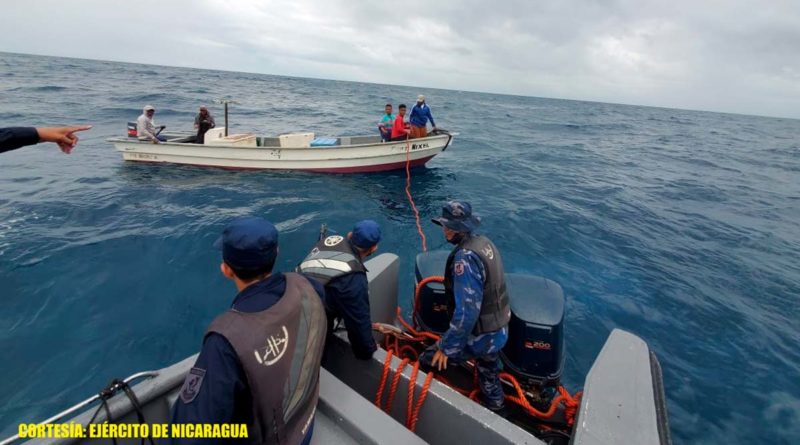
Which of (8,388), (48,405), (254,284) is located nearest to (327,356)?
(254,284)

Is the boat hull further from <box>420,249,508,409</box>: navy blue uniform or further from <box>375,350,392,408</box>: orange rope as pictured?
<box>375,350,392,408</box>: orange rope

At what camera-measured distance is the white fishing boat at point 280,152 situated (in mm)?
12648

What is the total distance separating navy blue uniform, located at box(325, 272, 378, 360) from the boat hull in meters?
10.4

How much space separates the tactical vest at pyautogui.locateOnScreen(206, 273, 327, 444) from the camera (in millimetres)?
1562

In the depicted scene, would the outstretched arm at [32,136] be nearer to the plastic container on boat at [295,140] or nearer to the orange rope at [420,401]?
the orange rope at [420,401]

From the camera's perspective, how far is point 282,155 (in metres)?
12.8

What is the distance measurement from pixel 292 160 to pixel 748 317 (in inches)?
505

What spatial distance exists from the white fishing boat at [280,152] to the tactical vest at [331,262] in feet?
32.5

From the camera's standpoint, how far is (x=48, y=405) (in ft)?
14.2

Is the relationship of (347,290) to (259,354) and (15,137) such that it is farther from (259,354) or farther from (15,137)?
(15,137)

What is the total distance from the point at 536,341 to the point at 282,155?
11.4 metres

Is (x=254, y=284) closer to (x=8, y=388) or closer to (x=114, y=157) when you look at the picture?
(x=8, y=388)

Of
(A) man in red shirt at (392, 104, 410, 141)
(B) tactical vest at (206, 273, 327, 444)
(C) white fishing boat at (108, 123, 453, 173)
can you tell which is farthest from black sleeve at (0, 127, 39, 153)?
(A) man in red shirt at (392, 104, 410, 141)

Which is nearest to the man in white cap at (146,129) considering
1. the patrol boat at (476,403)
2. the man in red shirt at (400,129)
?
the man in red shirt at (400,129)
